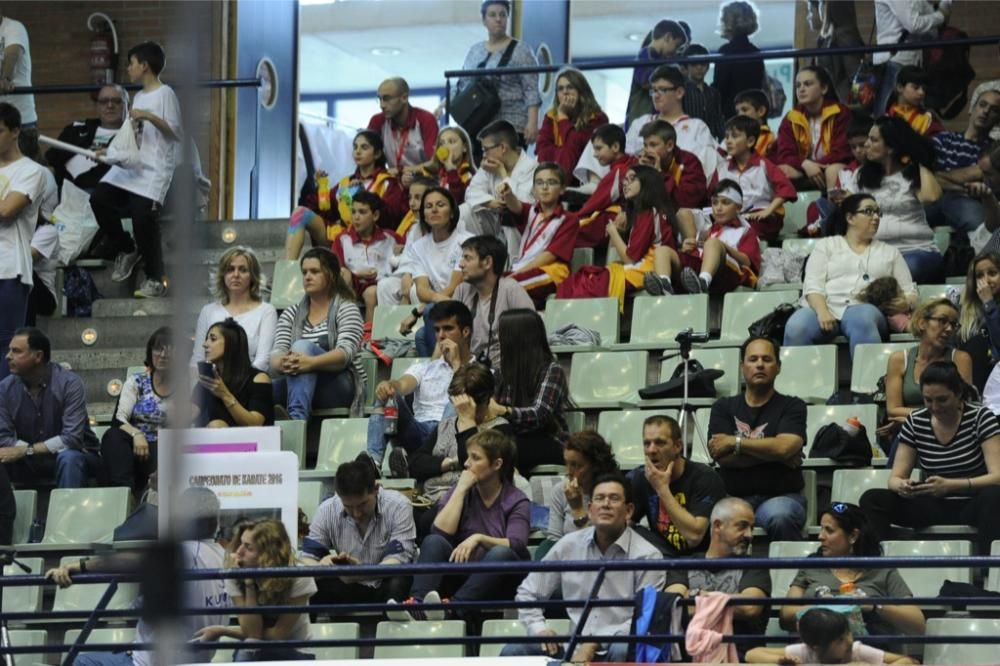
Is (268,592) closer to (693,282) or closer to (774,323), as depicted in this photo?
(774,323)

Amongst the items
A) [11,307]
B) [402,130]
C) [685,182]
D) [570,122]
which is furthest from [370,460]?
[402,130]

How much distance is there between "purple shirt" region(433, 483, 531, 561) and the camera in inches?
300

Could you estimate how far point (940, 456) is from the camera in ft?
24.7

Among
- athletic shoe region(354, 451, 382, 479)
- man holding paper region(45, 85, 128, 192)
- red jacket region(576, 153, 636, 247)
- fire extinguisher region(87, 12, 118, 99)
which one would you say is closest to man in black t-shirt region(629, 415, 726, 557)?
athletic shoe region(354, 451, 382, 479)

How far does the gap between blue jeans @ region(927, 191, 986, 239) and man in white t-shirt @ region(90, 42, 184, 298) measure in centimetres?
427

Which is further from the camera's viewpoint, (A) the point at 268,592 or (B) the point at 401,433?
(B) the point at 401,433

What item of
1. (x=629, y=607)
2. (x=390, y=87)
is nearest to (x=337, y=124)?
(x=390, y=87)

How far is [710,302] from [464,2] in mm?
11429

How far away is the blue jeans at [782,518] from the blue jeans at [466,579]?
1044 mm

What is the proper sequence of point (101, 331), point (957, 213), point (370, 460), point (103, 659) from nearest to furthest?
point (103, 659), point (370, 460), point (957, 213), point (101, 331)

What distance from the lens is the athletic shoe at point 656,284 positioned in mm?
9805

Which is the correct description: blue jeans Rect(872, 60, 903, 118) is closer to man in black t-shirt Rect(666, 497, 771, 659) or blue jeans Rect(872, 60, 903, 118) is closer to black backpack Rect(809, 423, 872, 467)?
black backpack Rect(809, 423, 872, 467)

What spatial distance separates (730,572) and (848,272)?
8.39 ft

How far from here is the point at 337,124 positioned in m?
21.6
